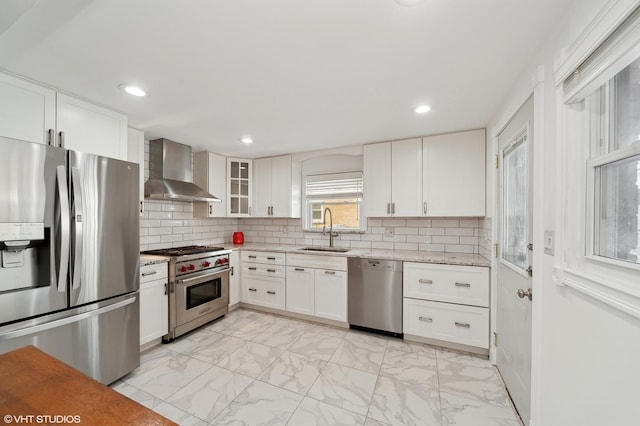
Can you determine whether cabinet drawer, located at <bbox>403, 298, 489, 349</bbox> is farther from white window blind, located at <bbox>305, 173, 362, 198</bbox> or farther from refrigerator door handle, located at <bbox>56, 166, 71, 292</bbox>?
refrigerator door handle, located at <bbox>56, 166, 71, 292</bbox>

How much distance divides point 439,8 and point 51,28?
1909 millimetres

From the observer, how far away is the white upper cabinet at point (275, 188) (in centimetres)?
389

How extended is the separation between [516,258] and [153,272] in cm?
315

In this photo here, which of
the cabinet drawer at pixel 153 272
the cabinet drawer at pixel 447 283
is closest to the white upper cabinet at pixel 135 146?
the cabinet drawer at pixel 153 272

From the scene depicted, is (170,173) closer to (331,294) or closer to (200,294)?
(200,294)

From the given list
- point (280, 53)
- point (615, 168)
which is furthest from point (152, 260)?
point (615, 168)

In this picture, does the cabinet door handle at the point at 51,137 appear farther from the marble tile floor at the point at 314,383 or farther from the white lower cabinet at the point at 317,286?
the white lower cabinet at the point at 317,286

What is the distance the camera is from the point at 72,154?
1.81m

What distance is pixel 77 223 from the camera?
5.94ft

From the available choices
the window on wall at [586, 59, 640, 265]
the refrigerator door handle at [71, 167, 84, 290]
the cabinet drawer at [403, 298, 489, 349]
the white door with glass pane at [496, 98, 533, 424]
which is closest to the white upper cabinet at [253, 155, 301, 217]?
the cabinet drawer at [403, 298, 489, 349]

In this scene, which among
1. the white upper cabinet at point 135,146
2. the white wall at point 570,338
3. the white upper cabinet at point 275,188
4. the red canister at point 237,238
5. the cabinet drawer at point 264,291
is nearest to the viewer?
the white wall at point 570,338

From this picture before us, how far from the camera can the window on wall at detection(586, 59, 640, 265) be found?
91 centimetres

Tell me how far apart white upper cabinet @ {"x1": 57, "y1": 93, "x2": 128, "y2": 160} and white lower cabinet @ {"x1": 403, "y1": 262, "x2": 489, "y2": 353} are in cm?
301

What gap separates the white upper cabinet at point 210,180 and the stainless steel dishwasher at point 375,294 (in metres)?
2.06
